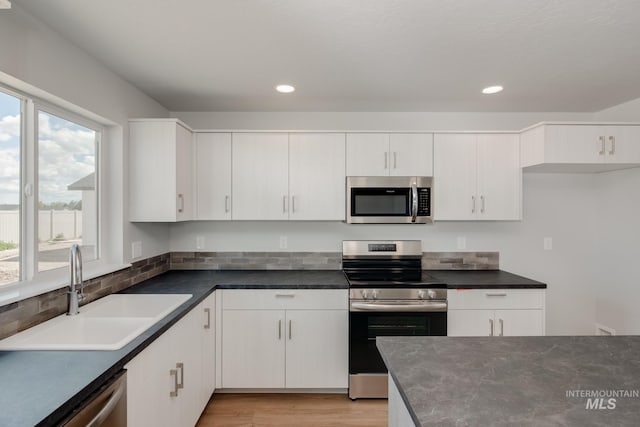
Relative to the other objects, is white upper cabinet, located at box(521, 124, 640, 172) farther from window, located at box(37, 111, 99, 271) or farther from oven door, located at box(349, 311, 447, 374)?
window, located at box(37, 111, 99, 271)

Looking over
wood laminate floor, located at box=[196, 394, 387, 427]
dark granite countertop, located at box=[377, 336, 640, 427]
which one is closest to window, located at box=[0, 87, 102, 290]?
wood laminate floor, located at box=[196, 394, 387, 427]

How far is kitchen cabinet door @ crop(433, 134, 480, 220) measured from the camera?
283 centimetres

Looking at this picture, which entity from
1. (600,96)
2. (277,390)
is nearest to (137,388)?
(277,390)

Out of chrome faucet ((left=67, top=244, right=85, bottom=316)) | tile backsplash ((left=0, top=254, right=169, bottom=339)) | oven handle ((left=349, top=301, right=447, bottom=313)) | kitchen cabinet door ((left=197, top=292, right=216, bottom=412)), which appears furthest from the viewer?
oven handle ((left=349, top=301, right=447, bottom=313))

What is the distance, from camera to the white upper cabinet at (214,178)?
284 centimetres

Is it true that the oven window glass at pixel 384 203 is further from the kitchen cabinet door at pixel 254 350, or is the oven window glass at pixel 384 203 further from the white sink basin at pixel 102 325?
the white sink basin at pixel 102 325

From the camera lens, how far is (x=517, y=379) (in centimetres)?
103

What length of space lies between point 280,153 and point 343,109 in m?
0.75

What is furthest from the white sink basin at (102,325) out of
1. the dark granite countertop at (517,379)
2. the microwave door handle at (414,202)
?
the microwave door handle at (414,202)

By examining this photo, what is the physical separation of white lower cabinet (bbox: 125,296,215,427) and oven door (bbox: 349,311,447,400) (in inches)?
41.4

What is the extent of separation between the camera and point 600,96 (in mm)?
2693

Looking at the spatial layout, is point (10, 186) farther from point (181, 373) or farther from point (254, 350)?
point (254, 350)

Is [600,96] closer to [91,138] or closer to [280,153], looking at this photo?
[280,153]

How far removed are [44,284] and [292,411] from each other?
1767 mm
